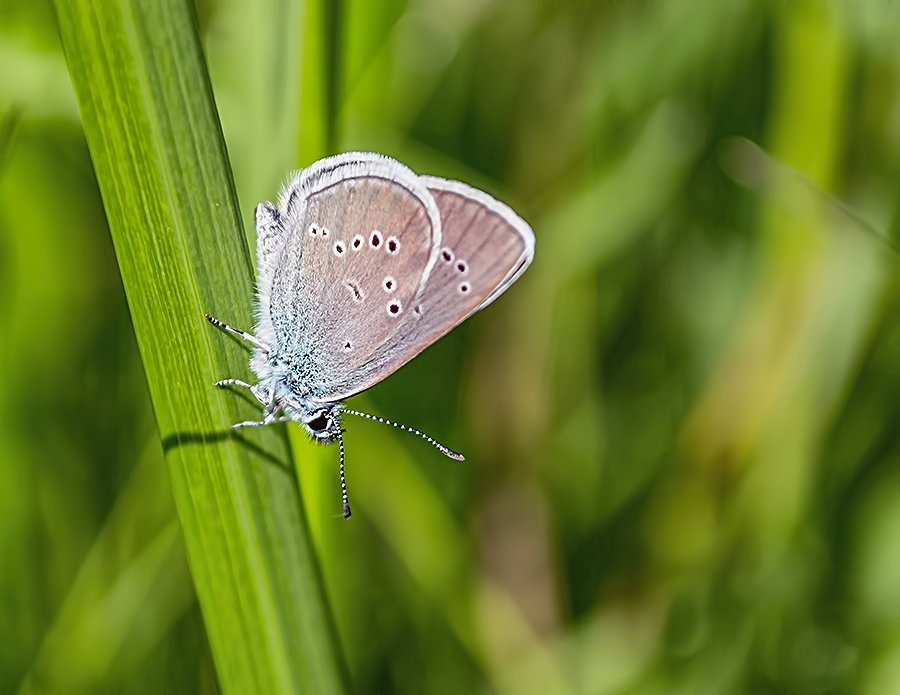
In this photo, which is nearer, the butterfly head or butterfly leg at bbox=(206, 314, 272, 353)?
butterfly leg at bbox=(206, 314, 272, 353)

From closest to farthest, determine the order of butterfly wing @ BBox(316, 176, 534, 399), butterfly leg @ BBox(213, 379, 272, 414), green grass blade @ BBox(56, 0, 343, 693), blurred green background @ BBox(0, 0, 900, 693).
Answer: green grass blade @ BBox(56, 0, 343, 693) → butterfly leg @ BBox(213, 379, 272, 414) → butterfly wing @ BBox(316, 176, 534, 399) → blurred green background @ BBox(0, 0, 900, 693)

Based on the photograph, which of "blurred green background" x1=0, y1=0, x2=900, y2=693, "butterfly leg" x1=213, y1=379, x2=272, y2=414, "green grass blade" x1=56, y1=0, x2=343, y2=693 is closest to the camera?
"green grass blade" x1=56, y1=0, x2=343, y2=693

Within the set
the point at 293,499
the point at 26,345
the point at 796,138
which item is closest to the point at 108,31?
the point at 293,499

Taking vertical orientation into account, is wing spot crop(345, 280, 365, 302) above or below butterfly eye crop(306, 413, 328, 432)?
above

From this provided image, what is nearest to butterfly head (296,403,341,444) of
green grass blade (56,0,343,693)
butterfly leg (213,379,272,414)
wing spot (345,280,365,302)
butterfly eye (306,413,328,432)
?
butterfly eye (306,413,328,432)

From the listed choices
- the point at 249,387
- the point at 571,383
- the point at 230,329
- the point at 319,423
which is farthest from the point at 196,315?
the point at 571,383

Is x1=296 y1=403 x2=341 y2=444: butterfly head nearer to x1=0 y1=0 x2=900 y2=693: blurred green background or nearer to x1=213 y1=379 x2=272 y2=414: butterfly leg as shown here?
x1=0 y1=0 x2=900 y2=693: blurred green background

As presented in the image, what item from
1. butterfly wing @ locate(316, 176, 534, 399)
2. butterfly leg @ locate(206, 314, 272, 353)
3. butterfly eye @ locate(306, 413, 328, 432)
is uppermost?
butterfly wing @ locate(316, 176, 534, 399)
